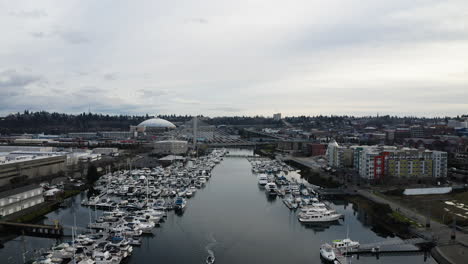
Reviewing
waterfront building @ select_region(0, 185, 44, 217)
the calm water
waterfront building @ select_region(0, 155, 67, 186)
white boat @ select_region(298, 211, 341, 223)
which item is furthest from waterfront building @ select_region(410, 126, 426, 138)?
waterfront building @ select_region(0, 185, 44, 217)

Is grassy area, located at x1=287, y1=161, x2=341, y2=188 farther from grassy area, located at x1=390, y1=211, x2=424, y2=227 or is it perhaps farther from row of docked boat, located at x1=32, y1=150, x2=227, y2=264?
row of docked boat, located at x1=32, y1=150, x2=227, y2=264

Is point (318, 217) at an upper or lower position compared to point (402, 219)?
lower

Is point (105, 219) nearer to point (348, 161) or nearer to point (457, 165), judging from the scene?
point (348, 161)

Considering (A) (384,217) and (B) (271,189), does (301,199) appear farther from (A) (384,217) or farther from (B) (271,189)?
(A) (384,217)

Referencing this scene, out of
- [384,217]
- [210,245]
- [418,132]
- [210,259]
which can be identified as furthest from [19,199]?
[418,132]

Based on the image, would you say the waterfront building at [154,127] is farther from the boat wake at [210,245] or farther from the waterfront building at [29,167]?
the boat wake at [210,245]

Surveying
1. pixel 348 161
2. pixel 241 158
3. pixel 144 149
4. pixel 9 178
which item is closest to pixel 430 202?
pixel 348 161
